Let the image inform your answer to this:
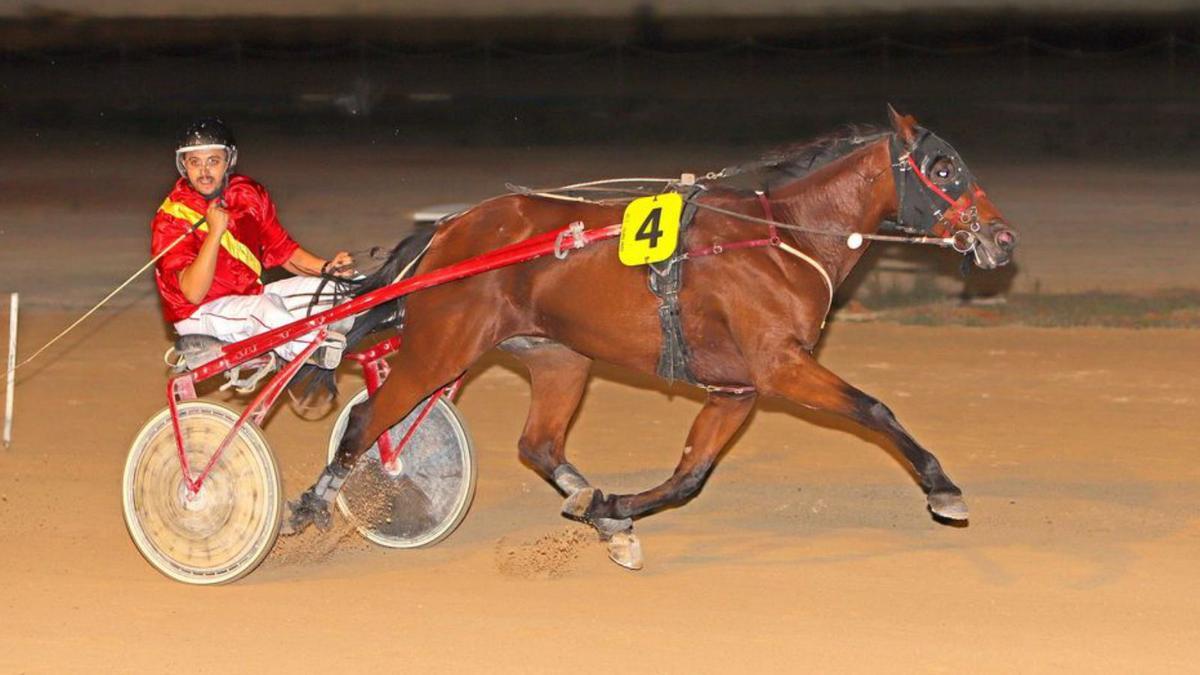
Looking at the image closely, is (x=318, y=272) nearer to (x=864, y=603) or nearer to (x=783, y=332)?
(x=783, y=332)

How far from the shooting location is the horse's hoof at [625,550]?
5.93 meters

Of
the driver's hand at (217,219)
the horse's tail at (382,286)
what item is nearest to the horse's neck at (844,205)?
the horse's tail at (382,286)

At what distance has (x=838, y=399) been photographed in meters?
5.46

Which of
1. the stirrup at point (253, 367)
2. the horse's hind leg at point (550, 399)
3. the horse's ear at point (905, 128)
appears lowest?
the horse's hind leg at point (550, 399)

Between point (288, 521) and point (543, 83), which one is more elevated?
point (288, 521)

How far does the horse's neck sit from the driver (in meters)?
1.65

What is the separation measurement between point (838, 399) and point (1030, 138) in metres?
19.0

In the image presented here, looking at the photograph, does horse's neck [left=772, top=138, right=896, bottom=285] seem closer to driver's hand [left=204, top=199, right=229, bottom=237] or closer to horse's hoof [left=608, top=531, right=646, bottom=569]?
horse's hoof [left=608, top=531, right=646, bottom=569]

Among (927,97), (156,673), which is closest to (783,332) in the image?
(156,673)

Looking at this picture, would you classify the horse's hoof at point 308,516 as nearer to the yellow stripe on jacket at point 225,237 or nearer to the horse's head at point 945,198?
the yellow stripe on jacket at point 225,237

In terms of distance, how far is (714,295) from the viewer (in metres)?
5.63

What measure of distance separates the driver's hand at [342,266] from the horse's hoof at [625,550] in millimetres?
1380

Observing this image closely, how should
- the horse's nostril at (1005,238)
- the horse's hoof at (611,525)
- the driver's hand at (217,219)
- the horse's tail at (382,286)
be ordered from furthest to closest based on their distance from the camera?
the horse's tail at (382,286) < the horse's hoof at (611,525) < the driver's hand at (217,219) < the horse's nostril at (1005,238)

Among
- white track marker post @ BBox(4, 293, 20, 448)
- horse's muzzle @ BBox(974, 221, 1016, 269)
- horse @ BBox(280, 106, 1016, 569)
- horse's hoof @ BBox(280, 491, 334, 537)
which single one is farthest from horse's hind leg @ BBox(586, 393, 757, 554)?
white track marker post @ BBox(4, 293, 20, 448)
